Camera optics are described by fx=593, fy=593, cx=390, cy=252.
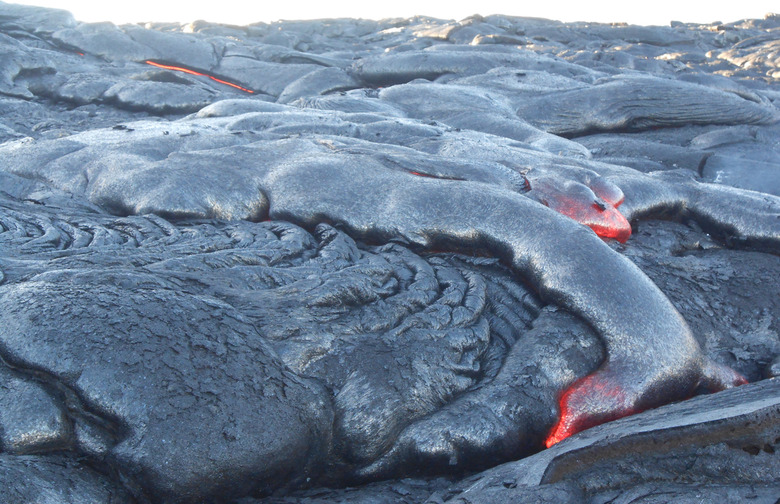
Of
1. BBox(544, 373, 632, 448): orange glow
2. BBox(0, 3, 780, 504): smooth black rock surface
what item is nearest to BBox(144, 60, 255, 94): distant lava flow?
BBox(0, 3, 780, 504): smooth black rock surface

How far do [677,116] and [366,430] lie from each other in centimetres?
814

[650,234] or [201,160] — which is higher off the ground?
[201,160]

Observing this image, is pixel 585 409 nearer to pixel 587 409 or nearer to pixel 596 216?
pixel 587 409

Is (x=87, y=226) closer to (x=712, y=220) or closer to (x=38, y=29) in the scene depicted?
(x=712, y=220)

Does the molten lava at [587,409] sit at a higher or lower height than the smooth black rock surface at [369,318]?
lower

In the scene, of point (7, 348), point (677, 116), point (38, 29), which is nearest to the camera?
point (7, 348)

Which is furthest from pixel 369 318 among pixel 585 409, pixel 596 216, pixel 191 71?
pixel 191 71

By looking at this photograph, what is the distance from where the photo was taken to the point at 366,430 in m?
2.93

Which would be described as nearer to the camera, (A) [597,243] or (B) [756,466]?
(B) [756,466]

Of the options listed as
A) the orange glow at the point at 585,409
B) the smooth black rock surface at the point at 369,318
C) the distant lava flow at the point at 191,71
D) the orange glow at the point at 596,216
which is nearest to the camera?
the smooth black rock surface at the point at 369,318

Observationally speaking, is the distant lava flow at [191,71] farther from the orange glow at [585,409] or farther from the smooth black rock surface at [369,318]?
the orange glow at [585,409]

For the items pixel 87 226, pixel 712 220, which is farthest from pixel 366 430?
pixel 712 220

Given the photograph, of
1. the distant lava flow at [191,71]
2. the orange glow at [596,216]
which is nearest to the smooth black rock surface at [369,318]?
the orange glow at [596,216]

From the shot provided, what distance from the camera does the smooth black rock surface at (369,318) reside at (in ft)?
8.16
